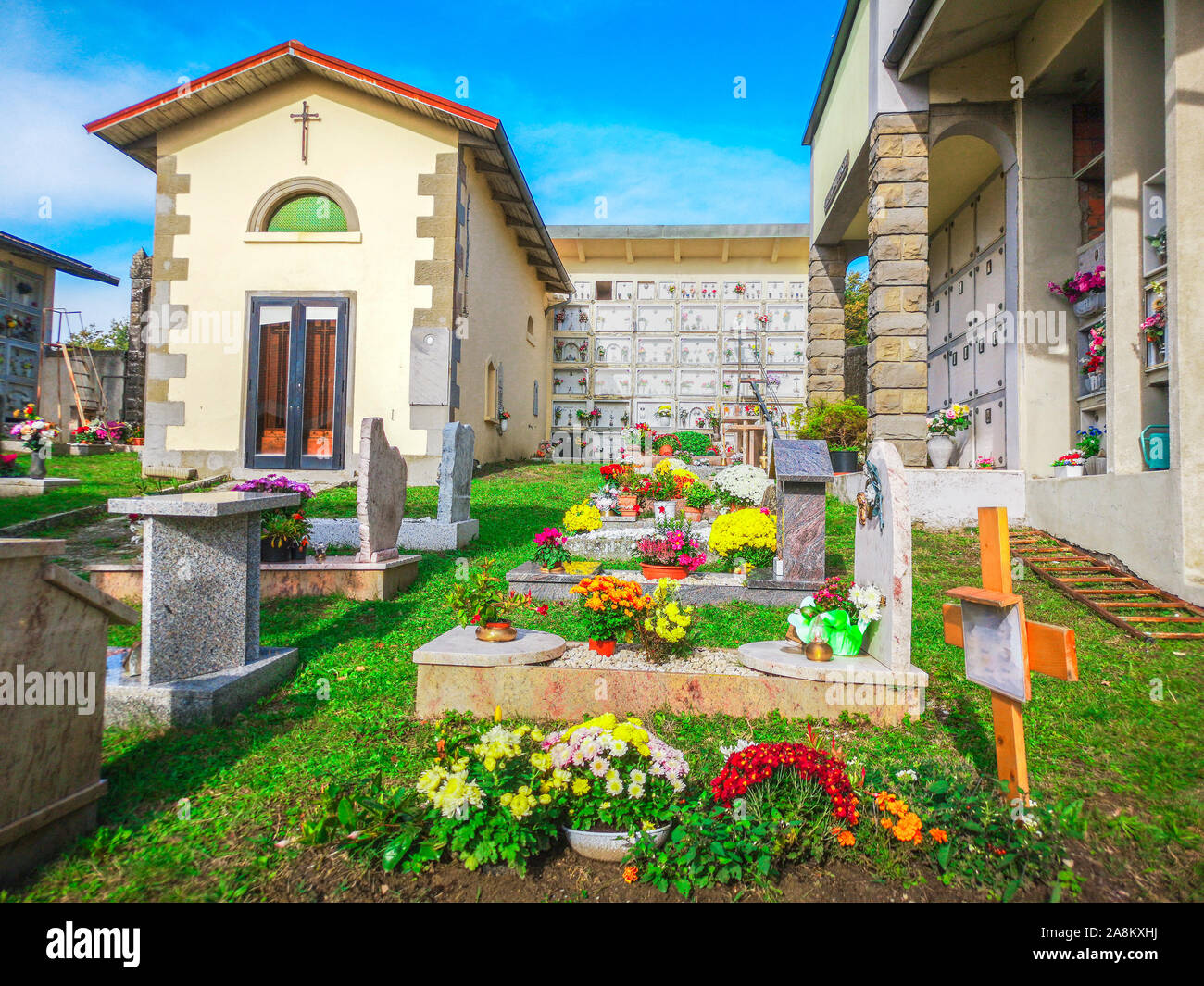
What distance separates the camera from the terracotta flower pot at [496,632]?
4.32m

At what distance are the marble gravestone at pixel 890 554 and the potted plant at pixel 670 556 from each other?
2677mm

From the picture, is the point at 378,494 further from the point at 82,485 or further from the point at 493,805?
the point at 82,485

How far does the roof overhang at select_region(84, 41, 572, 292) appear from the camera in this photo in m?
12.3

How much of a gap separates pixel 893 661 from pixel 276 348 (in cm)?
1243

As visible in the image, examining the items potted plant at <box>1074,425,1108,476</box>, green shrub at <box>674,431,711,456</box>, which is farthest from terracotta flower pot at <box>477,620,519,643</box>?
green shrub at <box>674,431,711,456</box>

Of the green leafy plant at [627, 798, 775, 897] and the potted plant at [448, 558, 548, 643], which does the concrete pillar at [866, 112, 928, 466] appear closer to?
the potted plant at [448, 558, 548, 643]

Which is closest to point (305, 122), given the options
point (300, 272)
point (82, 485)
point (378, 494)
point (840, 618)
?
point (300, 272)

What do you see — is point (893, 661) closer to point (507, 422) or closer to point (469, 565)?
point (469, 565)

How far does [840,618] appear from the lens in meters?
4.15

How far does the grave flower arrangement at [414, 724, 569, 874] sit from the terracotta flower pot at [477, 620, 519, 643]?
149 cm

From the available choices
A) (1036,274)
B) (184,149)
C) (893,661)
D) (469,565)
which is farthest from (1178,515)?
(184,149)

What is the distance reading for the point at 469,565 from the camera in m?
7.53

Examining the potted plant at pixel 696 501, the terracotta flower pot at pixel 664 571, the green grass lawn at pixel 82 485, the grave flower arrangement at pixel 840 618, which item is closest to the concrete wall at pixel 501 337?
the potted plant at pixel 696 501
